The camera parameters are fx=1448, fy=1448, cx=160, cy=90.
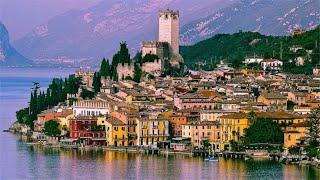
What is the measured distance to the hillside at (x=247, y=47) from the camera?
184 ft

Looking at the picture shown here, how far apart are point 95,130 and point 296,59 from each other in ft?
55.6

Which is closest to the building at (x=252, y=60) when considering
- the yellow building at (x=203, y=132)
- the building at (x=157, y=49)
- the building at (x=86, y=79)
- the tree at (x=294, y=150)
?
the building at (x=157, y=49)

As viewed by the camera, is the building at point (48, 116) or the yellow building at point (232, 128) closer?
the yellow building at point (232, 128)

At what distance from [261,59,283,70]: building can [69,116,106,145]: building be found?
44.9 ft

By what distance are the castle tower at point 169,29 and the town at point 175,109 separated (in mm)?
36

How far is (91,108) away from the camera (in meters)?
42.3

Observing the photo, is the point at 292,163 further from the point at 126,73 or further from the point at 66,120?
the point at 126,73

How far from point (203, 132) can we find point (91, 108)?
6340 millimetres

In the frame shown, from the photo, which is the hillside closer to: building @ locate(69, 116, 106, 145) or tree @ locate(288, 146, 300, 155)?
building @ locate(69, 116, 106, 145)

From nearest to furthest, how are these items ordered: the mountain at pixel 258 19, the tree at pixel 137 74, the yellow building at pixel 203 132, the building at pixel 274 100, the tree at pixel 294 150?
the tree at pixel 294 150, the yellow building at pixel 203 132, the building at pixel 274 100, the tree at pixel 137 74, the mountain at pixel 258 19

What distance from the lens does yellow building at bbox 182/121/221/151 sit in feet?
120

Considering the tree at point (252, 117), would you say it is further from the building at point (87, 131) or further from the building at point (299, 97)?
the building at point (299, 97)

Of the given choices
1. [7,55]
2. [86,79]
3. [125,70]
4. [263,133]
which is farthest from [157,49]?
[7,55]

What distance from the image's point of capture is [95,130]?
127 feet
